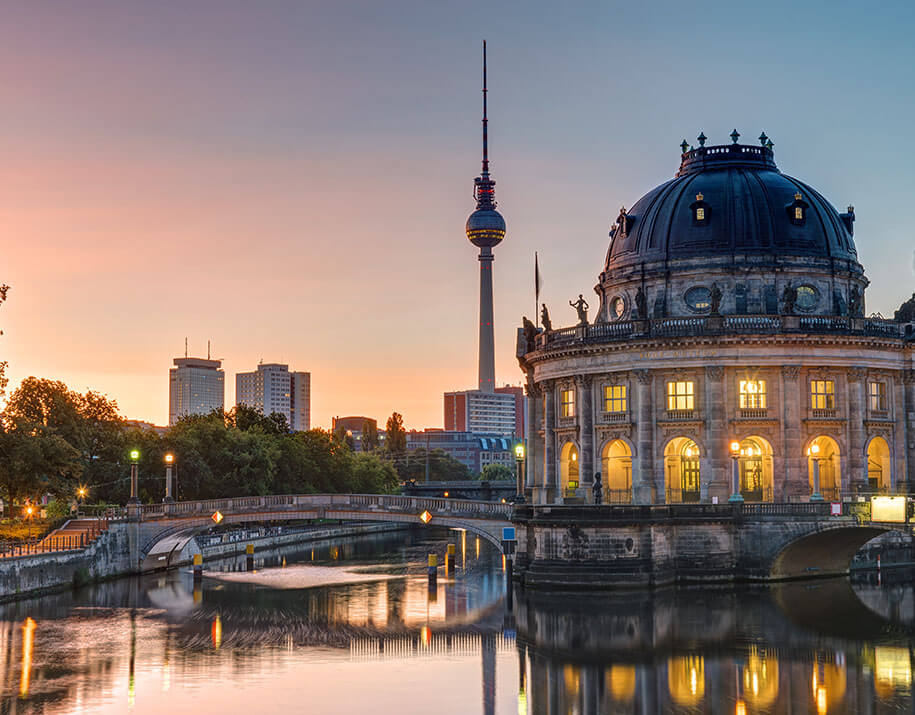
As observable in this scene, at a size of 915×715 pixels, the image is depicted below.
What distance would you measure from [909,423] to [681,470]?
15.9 meters

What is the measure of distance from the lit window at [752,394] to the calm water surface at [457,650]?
12.5m


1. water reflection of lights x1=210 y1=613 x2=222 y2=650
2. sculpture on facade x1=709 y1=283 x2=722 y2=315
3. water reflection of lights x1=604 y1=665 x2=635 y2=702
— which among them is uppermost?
sculpture on facade x1=709 y1=283 x2=722 y2=315

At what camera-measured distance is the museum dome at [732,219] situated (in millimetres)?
91688

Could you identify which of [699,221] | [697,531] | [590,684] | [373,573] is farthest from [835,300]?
[590,684]

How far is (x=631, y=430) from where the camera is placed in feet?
282

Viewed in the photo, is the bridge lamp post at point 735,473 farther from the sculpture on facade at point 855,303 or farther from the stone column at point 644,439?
the sculpture on facade at point 855,303

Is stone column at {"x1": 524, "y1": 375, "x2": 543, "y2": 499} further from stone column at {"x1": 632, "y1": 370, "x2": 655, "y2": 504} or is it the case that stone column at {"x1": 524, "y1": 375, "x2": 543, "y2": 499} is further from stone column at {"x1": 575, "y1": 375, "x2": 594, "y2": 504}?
stone column at {"x1": 632, "y1": 370, "x2": 655, "y2": 504}

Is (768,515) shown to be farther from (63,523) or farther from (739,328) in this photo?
(63,523)

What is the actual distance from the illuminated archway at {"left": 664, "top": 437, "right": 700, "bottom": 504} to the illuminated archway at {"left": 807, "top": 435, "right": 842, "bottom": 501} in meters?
7.49

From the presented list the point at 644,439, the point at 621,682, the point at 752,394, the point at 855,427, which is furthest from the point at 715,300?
the point at 621,682

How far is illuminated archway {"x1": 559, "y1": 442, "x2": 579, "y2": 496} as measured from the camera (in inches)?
3607

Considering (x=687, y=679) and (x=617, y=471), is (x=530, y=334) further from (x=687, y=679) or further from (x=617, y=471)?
(x=687, y=679)

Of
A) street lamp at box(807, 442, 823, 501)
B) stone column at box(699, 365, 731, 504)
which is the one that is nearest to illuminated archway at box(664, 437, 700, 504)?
stone column at box(699, 365, 731, 504)

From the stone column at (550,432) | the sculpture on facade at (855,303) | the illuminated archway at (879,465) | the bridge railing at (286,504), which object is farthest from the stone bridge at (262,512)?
the sculpture on facade at (855,303)
